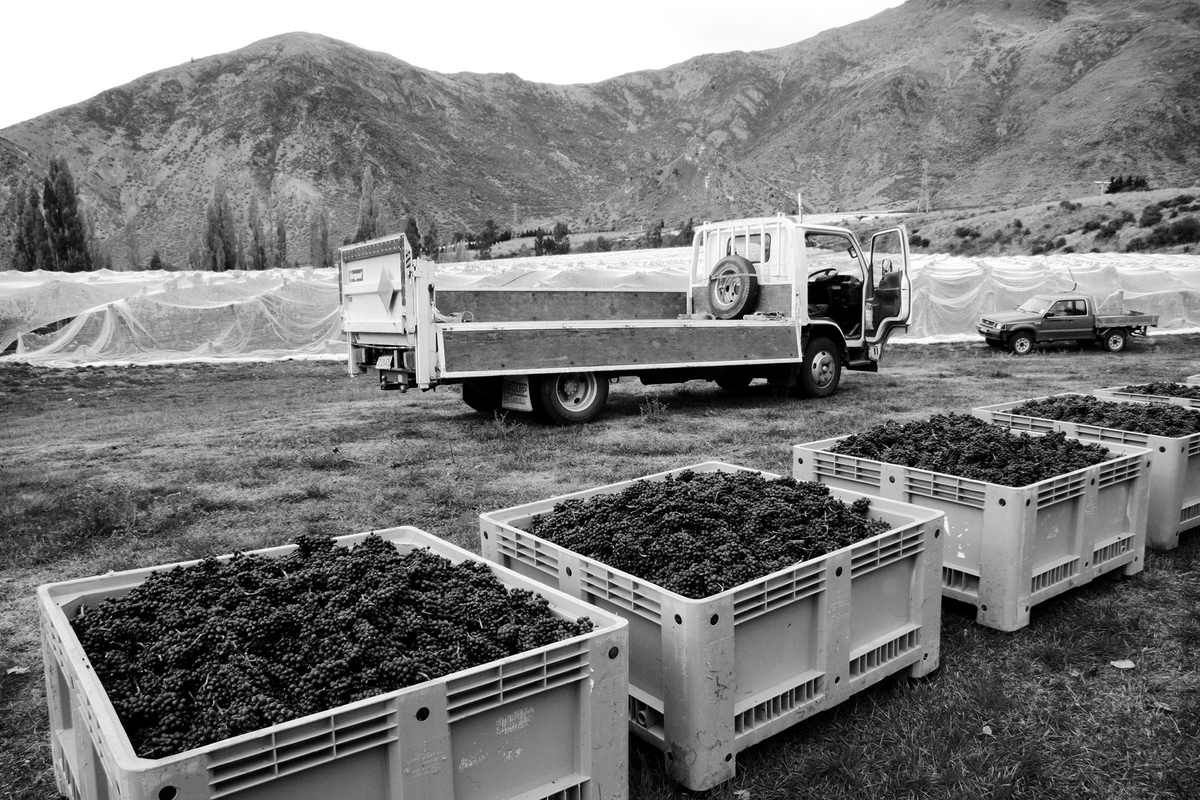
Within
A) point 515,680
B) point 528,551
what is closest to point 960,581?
point 528,551

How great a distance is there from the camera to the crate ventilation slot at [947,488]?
404 centimetres

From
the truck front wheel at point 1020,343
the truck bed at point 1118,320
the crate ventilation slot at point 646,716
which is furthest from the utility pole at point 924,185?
the crate ventilation slot at point 646,716

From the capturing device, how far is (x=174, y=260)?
7331 cm

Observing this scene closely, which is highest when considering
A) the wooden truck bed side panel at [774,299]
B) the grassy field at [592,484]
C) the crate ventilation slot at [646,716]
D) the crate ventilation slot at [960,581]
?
the wooden truck bed side panel at [774,299]

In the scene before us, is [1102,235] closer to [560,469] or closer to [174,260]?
[560,469]

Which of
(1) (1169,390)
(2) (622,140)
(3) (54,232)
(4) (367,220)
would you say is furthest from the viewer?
(2) (622,140)

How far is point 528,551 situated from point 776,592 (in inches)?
41.4

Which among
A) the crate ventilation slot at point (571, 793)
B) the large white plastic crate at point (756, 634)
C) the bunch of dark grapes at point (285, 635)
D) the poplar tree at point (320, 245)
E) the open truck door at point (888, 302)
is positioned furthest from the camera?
the poplar tree at point (320, 245)

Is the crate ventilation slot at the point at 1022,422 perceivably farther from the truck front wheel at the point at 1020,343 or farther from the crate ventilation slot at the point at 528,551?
the truck front wheel at the point at 1020,343

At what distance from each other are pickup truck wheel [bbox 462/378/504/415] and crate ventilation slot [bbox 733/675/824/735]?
7.78 meters

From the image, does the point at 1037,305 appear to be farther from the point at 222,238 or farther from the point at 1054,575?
the point at 222,238

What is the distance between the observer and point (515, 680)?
2234 millimetres

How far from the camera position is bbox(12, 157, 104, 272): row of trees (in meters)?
41.6

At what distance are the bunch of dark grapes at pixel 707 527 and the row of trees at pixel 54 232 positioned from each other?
46326mm
